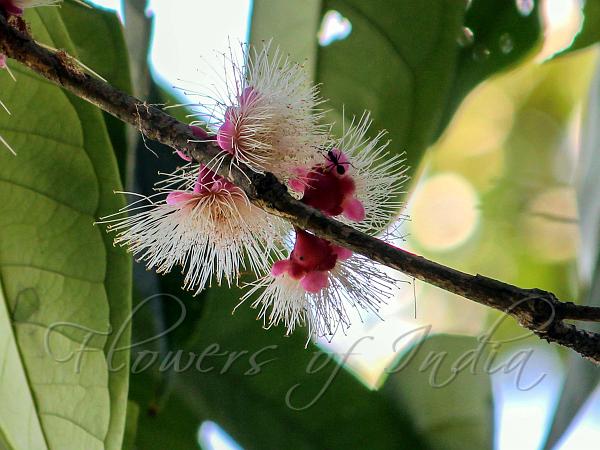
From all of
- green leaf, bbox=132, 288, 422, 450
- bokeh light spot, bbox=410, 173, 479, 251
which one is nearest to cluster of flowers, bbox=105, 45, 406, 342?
green leaf, bbox=132, 288, 422, 450

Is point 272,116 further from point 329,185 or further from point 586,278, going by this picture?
point 586,278

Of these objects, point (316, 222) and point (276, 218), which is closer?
point (316, 222)

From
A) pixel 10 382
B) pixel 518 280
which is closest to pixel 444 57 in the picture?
pixel 10 382

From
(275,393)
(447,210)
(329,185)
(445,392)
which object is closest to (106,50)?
(329,185)

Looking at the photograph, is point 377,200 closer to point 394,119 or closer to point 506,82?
point 394,119

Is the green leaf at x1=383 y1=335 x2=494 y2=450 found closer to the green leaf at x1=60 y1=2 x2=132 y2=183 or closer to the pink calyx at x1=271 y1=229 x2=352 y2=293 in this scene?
the pink calyx at x1=271 y1=229 x2=352 y2=293

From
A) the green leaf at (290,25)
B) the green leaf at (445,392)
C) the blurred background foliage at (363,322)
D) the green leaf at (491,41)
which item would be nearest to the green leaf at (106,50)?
the blurred background foliage at (363,322)
